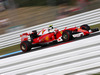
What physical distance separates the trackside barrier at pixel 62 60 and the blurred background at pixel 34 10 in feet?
16.8

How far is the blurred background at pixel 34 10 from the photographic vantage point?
9508mm

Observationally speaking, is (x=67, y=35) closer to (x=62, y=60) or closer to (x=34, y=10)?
(x=62, y=60)

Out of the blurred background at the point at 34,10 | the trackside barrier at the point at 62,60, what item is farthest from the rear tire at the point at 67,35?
the blurred background at the point at 34,10

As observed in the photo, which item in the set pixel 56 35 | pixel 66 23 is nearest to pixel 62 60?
pixel 56 35

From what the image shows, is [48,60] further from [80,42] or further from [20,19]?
[20,19]

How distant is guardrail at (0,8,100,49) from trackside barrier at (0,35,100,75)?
477 centimetres

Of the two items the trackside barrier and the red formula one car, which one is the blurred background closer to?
the red formula one car

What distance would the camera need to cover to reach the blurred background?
31.2 feet

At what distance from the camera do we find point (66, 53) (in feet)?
15.0

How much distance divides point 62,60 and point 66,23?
200 inches

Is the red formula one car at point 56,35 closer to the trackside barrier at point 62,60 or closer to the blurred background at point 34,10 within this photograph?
the trackside barrier at point 62,60

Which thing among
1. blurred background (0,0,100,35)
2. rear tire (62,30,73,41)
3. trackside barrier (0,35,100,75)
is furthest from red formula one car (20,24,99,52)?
blurred background (0,0,100,35)

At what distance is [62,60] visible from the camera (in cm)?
456

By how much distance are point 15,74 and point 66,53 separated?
155 cm
